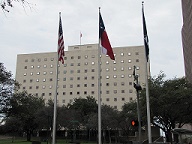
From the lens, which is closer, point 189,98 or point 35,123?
point 189,98

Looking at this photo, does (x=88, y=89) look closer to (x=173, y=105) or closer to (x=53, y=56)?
(x=53, y=56)

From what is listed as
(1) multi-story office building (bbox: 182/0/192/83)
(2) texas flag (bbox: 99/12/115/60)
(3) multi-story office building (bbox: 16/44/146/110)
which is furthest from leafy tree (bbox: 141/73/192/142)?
(3) multi-story office building (bbox: 16/44/146/110)

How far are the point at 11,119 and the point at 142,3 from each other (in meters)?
50.2

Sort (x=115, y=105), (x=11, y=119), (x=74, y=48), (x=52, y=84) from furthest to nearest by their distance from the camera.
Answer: (x=74, y=48)
(x=52, y=84)
(x=115, y=105)
(x=11, y=119)

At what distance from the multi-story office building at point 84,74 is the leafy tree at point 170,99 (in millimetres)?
54020

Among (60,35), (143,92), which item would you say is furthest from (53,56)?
A: (60,35)

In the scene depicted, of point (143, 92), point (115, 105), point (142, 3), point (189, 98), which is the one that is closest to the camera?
point (142, 3)

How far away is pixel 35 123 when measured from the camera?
214ft

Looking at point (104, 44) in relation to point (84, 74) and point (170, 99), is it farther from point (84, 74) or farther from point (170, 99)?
point (84, 74)

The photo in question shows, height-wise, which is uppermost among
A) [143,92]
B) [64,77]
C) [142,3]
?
[64,77]

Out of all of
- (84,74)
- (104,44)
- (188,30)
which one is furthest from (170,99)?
(84,74)

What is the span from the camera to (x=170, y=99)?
37.7 m

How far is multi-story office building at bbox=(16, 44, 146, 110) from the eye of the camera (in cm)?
9831

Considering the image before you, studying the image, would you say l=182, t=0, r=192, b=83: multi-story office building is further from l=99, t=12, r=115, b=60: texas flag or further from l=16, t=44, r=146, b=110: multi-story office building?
l=99, t=12, r=115, b=60: texas flag
